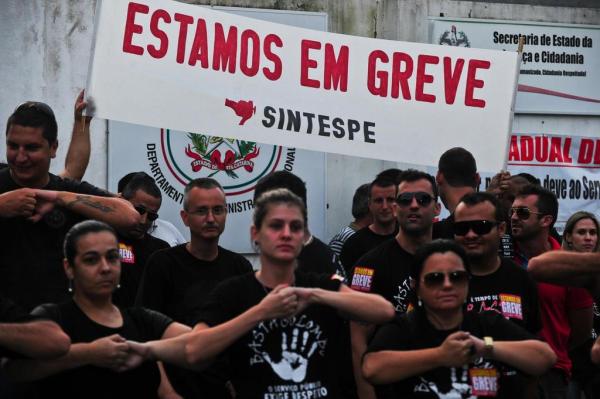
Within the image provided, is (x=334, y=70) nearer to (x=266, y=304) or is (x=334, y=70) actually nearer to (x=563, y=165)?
(x=266, y=304)

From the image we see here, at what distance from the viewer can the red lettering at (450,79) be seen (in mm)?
8891

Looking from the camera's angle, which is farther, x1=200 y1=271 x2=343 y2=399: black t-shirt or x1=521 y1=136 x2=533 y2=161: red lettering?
x1=521 y1=136 x2=533 y2=161: red lettering

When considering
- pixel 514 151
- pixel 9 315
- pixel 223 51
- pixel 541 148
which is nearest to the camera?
pixel 9 315

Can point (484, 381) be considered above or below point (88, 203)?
below

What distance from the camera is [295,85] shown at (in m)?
8.55

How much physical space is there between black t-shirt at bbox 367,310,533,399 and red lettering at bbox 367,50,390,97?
302 cm

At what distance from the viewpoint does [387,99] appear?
8773mm

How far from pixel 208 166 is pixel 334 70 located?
92.7 inches

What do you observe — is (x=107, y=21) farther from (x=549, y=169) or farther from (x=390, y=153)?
(x=549, y=169)

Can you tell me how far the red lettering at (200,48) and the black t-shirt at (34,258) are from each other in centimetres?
236

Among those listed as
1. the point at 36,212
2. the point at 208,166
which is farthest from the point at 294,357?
the point at 208,166

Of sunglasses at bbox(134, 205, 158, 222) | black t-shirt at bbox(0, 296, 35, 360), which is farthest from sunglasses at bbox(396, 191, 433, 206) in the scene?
black t-shirt at bbox(0, 296, 35, 360)

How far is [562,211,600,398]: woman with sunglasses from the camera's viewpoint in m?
7.84

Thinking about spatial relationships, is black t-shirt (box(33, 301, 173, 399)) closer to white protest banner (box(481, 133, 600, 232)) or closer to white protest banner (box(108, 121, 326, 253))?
white protest banner (box(108, 121, 326, 253))
